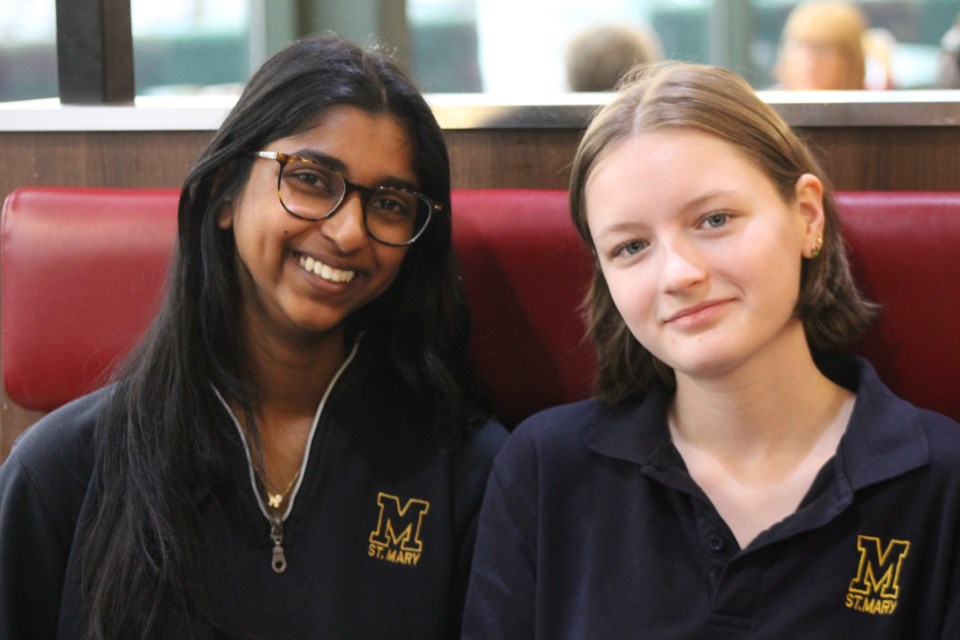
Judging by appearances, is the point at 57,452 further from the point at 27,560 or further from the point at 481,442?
the point at 481,442

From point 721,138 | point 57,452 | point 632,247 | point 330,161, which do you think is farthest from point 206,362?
point 721,138

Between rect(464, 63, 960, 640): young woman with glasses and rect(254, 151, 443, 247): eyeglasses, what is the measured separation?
0.23m

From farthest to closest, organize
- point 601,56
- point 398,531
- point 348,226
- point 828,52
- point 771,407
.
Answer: point 828,52 → point 601,56 → point 398,531 → point 348,226 → point 771,407

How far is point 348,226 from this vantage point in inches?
59.4

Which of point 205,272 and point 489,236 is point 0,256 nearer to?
point 205,272

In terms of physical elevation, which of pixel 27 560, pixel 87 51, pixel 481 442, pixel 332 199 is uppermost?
pixel 87 51

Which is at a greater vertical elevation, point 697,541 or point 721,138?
point 721,138

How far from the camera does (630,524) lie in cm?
143

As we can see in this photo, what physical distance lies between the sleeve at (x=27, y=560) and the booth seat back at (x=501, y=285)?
271mm

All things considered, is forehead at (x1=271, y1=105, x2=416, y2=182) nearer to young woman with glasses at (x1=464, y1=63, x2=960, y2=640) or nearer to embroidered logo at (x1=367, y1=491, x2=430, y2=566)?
young woman with glasses at (x1=464, y1=63, x2=960, y2=640)

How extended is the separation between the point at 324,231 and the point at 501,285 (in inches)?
11.6

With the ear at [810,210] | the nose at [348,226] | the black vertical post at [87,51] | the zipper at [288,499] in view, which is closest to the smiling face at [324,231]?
the nose at [348,226]

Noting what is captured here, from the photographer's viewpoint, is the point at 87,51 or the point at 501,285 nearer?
the point at 501,285

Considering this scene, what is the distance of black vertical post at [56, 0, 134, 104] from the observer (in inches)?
80.9
